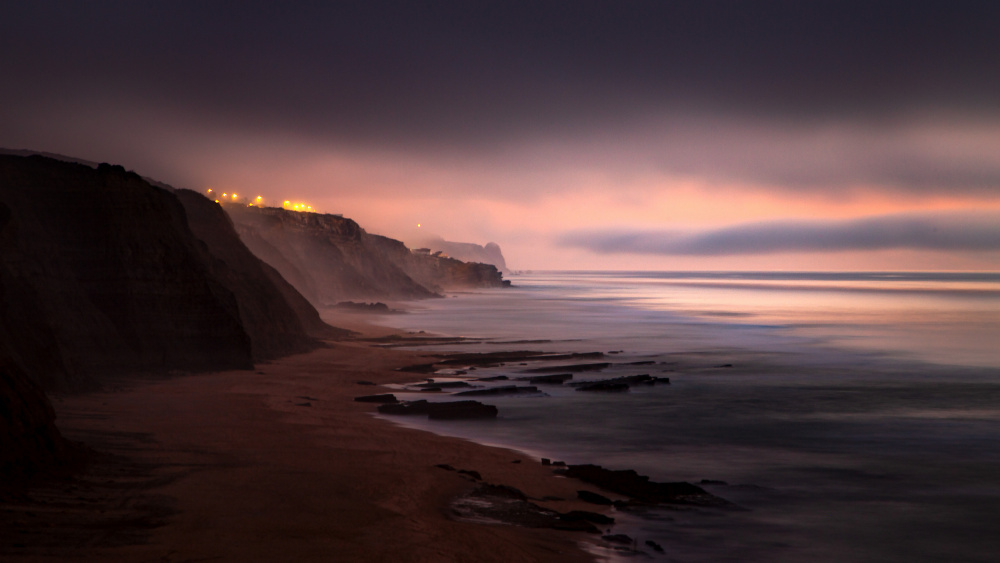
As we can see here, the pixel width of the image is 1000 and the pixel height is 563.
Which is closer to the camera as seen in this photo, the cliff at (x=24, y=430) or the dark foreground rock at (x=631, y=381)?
the cliff at (x=24, y=430)

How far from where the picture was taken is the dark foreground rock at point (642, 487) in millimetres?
13391

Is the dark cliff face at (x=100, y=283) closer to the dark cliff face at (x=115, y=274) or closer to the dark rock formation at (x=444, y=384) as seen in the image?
the dark cliff face at (x=115, y=274)

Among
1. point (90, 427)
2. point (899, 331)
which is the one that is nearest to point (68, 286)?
point (90, 427)

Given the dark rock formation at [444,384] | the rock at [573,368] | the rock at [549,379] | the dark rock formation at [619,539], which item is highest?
the rock at [573,368]

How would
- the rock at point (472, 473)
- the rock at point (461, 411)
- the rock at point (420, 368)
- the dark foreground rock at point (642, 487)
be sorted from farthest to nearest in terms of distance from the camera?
the rock at point (420, 368), the rock at point (461, 411), the rock at point (472, 473), the dark foreground rock at point (642, 487)

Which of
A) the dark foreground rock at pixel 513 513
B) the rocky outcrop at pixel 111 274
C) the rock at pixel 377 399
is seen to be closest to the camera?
the dark foreground rock at pixel 513 513

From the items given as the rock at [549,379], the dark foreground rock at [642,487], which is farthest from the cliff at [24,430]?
the rock at [549,379]

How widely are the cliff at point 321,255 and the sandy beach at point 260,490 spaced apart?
47696mm

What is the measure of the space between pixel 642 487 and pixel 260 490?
6.86 m

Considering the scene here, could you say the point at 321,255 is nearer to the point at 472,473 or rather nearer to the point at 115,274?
the point at 115,274

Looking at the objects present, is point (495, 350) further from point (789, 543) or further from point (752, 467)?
point (789, 543)

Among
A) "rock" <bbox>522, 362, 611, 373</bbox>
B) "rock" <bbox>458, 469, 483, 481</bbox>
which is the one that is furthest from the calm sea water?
"rock" <bbox>458, 469, 483, 481</bbox>

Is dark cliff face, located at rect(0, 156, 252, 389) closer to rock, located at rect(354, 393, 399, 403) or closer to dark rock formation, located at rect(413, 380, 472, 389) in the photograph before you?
dark rock formation, located at rect(413, 380, 472, 389)

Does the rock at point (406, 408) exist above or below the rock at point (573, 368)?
below
